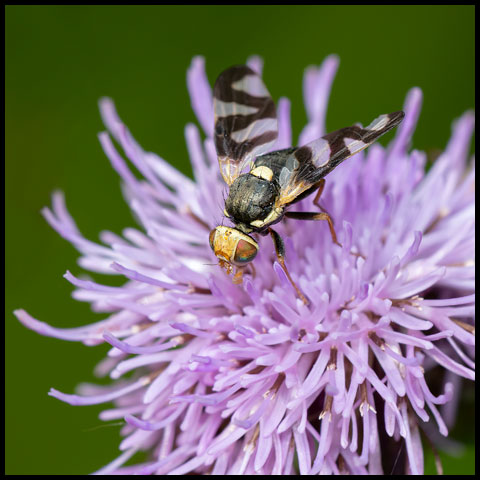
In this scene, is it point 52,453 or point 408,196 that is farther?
point 52,453

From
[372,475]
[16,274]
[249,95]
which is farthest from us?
[16,274]

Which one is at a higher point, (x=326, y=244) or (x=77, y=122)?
(x=77, y=122)

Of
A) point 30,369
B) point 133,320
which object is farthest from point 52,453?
point 133,320

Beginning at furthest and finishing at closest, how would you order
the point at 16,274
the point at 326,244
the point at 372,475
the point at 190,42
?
the point at 190,42, the point at 16,274, the point at 326,244, the point at 372,475

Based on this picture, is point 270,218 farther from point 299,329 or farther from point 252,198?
point 299,329

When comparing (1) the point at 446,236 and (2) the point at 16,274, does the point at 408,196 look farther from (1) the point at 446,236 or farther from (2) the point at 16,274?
(2) the point at 16,274

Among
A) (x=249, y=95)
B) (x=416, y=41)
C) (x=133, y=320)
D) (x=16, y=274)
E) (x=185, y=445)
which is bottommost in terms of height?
(x=185, y=445)

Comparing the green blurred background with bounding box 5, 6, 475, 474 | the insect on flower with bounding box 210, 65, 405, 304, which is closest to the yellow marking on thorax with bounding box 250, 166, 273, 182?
the insect on flower with bounding box 210, 65, 405, 304
